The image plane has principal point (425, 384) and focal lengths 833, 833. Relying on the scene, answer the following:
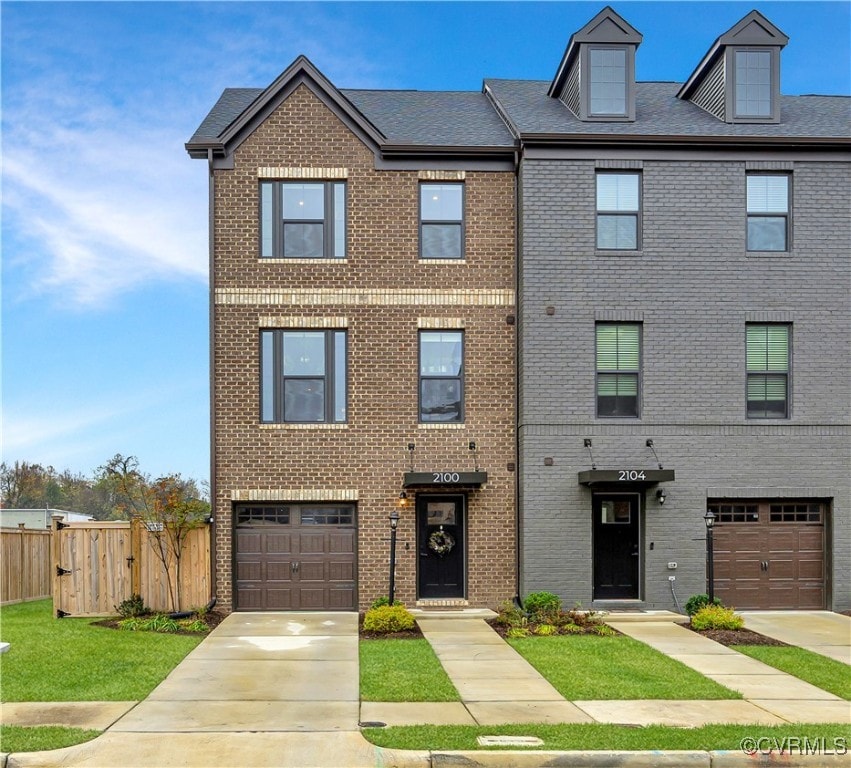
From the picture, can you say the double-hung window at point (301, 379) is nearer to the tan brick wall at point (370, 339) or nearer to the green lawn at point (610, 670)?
the tan brick wall at point (370, 339)

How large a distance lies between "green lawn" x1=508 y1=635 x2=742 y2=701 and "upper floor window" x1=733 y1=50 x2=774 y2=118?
1135 cm

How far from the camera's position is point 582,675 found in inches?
428

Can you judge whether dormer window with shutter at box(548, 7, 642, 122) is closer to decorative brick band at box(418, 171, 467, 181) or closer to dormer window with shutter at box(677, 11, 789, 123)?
dormer window with shutter at box(677, 11, 789, 123)

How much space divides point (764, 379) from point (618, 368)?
9.84 feet

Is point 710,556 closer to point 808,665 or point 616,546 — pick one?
point 616,546

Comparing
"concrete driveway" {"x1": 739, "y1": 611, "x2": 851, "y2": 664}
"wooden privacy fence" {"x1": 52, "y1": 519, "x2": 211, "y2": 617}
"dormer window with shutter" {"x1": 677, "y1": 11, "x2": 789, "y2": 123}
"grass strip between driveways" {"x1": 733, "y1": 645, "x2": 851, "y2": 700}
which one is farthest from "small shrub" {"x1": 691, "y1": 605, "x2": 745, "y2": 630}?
"dormer window with shutter" {"x1": 677, "y1": 11, "x2": 789, "y2": 123}

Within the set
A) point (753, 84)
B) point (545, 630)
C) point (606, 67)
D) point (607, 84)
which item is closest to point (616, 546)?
point (545, 630)

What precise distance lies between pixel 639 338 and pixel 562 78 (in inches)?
255

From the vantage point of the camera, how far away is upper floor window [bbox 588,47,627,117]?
17.5 meters

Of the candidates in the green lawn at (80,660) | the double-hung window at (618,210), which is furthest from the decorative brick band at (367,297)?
the green lawn at (80,660)

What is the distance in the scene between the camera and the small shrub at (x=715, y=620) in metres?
14.3

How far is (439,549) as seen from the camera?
16703mm

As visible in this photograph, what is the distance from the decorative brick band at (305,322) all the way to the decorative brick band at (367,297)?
288 millimetres

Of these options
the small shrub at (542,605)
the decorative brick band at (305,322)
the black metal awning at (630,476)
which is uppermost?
the decorative brick band at (305,322)
